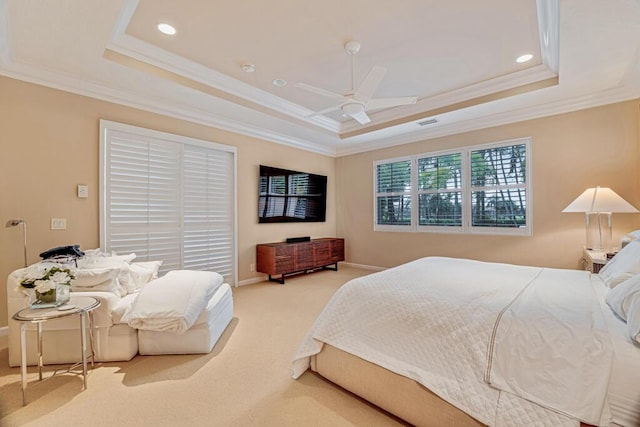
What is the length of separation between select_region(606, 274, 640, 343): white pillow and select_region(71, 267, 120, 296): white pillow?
3.32m

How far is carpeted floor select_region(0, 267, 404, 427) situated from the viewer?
166cm

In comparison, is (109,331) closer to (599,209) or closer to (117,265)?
(117,265)

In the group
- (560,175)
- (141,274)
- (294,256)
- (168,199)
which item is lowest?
(294,256)

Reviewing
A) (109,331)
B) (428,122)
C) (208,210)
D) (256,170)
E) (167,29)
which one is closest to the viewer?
(109,331)

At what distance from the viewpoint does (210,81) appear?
11.5 feet

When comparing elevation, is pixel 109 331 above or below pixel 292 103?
below

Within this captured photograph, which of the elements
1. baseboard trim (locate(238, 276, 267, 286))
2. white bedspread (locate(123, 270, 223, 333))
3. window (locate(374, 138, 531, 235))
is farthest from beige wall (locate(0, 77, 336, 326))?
window (locate(374, 138, 531, 235))

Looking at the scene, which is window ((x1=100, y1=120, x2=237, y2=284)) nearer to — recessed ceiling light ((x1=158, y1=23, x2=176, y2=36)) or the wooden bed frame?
recessed ceiling light ((x1=158, y1=23, x2=176, y2=36))

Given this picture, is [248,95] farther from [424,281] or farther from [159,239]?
[424,281]

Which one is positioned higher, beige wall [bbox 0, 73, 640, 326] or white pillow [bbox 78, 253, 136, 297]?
beige wall [bbox 0, 73, 640, 326]

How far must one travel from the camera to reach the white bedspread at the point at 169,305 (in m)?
2.24

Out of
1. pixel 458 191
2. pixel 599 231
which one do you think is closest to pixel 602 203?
pixel 599 231

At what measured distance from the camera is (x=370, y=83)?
2.72 metres

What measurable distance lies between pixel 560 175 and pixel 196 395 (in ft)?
16.1
